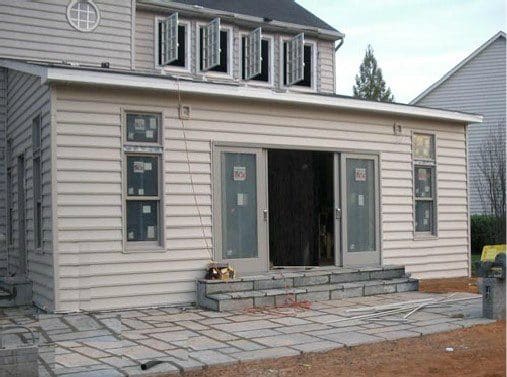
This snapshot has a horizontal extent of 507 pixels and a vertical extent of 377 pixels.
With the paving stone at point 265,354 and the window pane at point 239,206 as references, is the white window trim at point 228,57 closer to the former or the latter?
the window pane at point 239,206

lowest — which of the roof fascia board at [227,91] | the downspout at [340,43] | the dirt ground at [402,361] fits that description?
the dirt ground at [402,361]

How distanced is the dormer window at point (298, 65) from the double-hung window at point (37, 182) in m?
8.44

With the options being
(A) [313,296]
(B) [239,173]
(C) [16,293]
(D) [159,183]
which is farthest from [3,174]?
(A) [313,296]

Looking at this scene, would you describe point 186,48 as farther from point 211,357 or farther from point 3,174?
point 211,357

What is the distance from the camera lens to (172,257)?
366 inches

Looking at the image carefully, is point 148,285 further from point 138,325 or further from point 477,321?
point 477,321

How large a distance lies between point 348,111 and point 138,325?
5.13 meters

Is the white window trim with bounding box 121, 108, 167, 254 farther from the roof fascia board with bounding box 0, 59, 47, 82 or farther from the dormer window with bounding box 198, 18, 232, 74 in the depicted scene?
the dormer window with bounding box 198, 18, 232, 74

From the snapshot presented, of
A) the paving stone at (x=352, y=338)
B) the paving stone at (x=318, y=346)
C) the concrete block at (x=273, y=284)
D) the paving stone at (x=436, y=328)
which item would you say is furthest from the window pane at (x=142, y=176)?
the paving stone at (x=436, y=328)

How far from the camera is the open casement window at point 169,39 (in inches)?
583

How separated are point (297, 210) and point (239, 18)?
5.66 meters

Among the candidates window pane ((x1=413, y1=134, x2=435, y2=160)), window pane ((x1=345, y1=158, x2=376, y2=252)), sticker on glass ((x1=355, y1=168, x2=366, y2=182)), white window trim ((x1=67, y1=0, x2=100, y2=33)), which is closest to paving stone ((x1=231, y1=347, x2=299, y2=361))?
window pane ((x1=345, y1=158, x2=376, y2=252))

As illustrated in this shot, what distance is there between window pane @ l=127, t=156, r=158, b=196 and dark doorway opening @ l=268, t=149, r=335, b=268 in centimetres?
364

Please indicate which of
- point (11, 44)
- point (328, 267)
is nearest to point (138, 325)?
point (328, 267)
